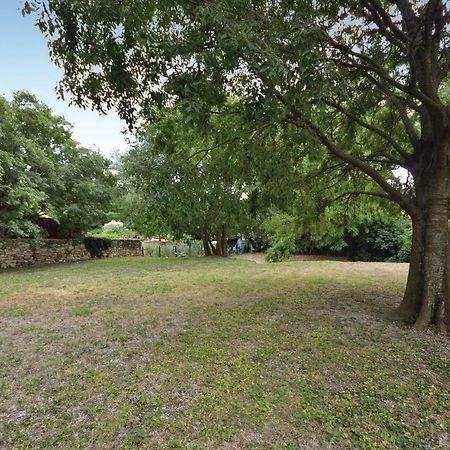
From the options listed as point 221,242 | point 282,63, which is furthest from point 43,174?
point 282,63

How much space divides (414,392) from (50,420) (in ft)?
9.89

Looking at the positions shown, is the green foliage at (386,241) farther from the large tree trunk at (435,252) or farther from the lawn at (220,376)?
the large tree trunk at (435,252)

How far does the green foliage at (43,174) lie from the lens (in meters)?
9.56

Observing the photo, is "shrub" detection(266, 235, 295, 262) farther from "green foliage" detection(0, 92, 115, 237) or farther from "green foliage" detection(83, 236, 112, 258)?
"green foliage" detection(83, 236, 112, 258)

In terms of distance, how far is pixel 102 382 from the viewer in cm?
295

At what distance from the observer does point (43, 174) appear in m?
10.9

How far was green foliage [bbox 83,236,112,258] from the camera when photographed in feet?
50.3

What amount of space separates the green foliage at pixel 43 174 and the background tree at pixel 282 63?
702cm

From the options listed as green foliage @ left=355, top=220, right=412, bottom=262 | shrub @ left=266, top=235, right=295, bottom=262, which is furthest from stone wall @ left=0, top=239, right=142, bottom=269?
green foliage @ left=355, top=220, right=412, bottom=262

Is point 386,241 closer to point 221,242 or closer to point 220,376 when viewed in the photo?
point 221,242

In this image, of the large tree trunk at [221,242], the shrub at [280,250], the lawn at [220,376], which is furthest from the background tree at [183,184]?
the large tree trunk at [221,242]

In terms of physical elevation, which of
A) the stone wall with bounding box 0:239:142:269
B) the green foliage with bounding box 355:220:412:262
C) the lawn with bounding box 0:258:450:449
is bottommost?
the lawn with bounding box 0:258:450:449

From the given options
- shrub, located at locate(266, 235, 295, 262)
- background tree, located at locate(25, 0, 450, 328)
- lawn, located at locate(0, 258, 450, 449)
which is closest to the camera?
lawn, located at locate(0, 258, 450, 449)

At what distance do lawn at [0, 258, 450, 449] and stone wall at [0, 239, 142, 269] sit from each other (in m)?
6.91
